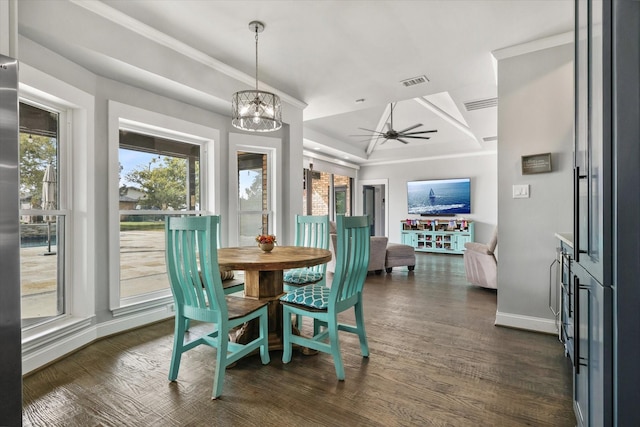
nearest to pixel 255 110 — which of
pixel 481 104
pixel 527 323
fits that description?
pixel 527 323

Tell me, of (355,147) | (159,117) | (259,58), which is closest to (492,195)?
(355,147)

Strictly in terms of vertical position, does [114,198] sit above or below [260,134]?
below

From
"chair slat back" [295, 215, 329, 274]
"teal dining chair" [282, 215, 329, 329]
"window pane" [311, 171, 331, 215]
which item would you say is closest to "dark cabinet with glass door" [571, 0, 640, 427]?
"teal dining chair" [282, 215, 329, 329]

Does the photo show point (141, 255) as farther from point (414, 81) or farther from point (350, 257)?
point (414, 81)

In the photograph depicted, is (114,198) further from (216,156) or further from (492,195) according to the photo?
(492,195)

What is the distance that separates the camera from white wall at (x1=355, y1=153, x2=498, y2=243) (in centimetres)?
774

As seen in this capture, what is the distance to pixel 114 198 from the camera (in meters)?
2.91

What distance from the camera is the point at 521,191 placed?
3004mm

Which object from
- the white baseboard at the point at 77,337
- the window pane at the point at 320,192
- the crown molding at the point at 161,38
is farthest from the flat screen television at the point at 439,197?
the white baseboard at the point at 77,337

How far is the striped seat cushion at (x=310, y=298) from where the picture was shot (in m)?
2.21

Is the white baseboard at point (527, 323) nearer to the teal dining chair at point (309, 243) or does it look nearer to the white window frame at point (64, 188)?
the teal dining chair at point (309, 243)

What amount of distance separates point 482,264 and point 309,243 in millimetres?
2507

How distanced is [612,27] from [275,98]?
2.20 meters

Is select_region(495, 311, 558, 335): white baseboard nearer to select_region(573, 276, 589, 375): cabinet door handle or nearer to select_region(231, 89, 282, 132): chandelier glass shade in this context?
select_region(573, 276, 589, 375): cabinet door handle
